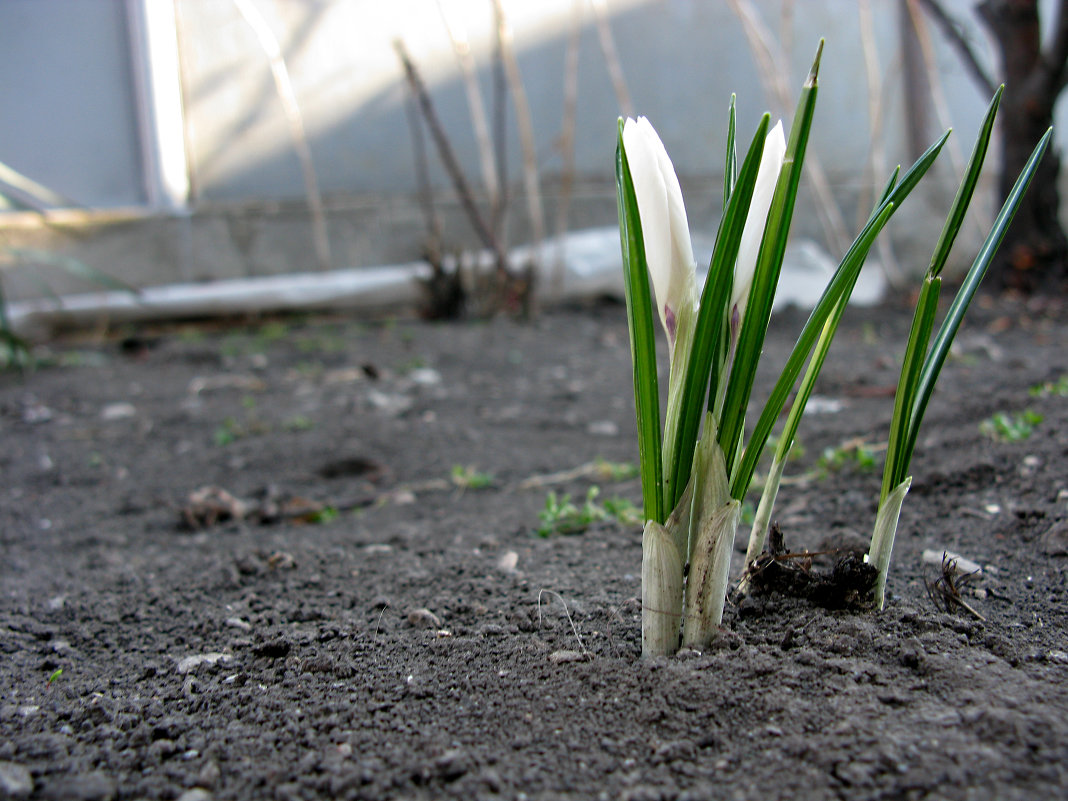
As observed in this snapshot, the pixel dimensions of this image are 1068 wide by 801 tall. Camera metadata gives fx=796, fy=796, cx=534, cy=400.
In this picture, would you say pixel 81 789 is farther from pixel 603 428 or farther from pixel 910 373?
pixel 603 428

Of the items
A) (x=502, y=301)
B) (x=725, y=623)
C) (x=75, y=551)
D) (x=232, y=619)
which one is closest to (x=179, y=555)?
(x=75, y=551)

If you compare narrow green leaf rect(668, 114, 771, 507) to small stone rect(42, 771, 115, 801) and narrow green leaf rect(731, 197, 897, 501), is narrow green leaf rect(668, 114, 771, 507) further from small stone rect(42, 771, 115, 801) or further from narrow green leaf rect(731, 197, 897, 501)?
small stone rect(42, 771, 115, 801)

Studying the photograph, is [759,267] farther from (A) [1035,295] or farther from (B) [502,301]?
(A) [1035,295]

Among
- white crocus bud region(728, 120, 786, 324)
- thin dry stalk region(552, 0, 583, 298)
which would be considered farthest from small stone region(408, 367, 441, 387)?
white crocus bud region(728, 120, 786, 324)

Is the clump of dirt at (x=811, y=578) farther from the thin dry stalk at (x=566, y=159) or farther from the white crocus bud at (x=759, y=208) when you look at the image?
the thin dry stalk at (x=566, y=159)

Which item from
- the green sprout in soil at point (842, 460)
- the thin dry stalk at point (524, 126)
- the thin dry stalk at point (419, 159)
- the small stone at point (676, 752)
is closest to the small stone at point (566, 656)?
the small stone at point (676, 752)

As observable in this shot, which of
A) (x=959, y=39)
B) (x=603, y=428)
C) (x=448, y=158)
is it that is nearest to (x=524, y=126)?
(x=448, y=158)
